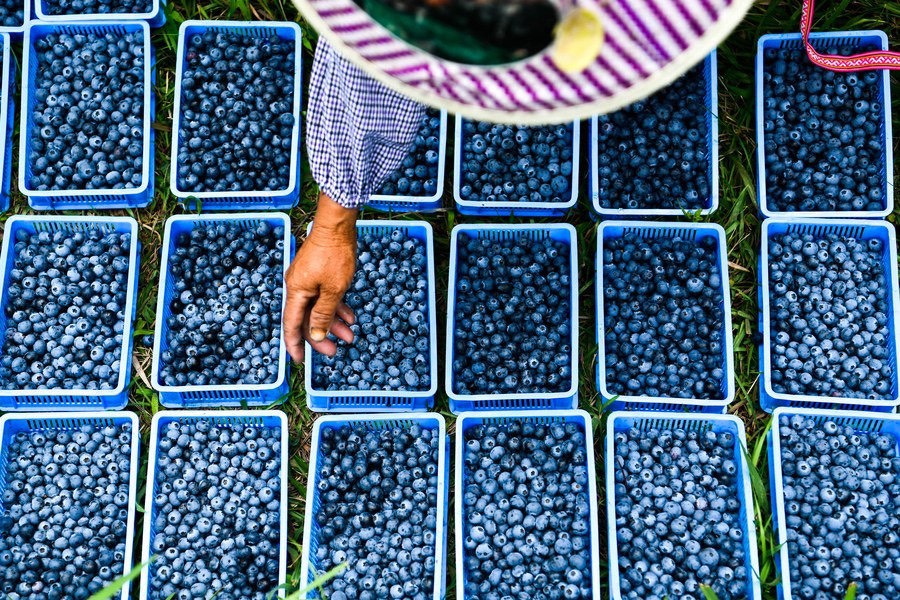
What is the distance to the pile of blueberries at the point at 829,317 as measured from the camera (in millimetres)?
2656

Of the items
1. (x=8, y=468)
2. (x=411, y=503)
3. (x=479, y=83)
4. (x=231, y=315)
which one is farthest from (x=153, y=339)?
(x=479, y=83)

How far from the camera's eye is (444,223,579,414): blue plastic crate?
2592 mm

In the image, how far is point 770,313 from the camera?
8.95ft

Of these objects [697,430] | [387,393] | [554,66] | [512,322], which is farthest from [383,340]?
[554,66]

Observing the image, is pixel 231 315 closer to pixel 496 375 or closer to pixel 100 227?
pixel 100 227

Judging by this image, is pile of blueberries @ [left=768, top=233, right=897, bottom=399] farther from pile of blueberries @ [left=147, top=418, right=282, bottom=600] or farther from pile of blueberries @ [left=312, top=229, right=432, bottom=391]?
pile of blueberries @ [left=147, top=418, right=282, bottom=600]

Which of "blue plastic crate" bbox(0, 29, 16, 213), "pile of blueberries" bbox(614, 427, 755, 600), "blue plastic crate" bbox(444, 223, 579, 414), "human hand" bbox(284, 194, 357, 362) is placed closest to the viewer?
"human hand" bbox(284, 194, 357, 362)

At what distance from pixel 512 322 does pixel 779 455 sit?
2.94 ft

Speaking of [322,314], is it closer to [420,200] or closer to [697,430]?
[420,200]

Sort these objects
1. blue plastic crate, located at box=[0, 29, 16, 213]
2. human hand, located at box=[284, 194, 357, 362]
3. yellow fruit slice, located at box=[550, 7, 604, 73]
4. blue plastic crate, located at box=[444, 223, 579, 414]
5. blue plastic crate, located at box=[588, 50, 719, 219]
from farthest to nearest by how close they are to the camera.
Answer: blue plastic crate, located at box=[0, 29, 16, 213]
blue plastic crate, located at box=[588, 50, 719, 219]
blue plastic crate, located at box=[444, 223, 579, 414]
human hand, located at box=[284, 194, 357, 362]
yellow fruit slice, located at box=[550, 7, 604, 73]

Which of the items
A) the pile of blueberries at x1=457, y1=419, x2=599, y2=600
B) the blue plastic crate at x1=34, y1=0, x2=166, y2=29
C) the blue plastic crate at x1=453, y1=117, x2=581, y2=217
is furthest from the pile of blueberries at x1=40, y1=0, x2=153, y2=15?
the pile of blueberries at x1=457, y1=419, x2=599, y2=600

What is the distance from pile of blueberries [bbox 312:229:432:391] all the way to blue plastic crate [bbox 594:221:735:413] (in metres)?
0.54

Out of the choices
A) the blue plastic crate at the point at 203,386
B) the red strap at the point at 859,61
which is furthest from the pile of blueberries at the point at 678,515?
the red strap at the point at 859,61

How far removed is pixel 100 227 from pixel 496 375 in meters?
1.40
